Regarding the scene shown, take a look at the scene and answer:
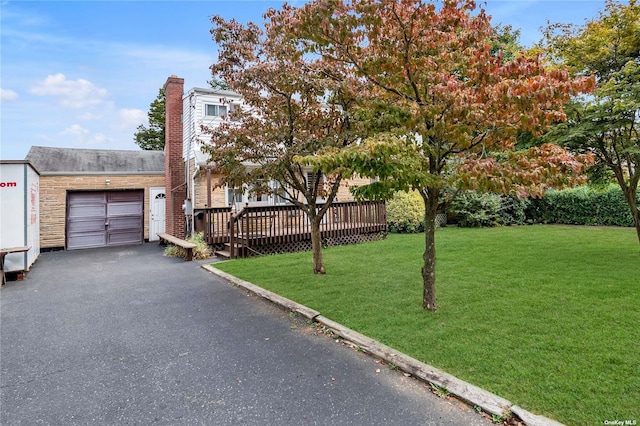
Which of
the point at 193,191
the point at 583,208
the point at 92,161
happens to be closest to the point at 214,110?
the point at 193,191

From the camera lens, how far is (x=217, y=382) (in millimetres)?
3195

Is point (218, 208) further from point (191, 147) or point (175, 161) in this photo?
point (175, 161)

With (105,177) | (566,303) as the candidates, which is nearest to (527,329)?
(566,303)

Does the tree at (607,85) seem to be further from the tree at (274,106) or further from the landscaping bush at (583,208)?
the landscaping bush at (583,208)

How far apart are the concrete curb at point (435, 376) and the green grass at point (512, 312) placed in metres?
0.09

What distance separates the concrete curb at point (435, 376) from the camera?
2.47 m

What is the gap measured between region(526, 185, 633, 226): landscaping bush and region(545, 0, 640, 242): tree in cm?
691

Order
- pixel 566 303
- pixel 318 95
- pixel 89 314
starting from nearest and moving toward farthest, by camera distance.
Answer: pixel 566 303 → pixel 89 314 → pixel 318 95

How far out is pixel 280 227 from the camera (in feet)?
38.0

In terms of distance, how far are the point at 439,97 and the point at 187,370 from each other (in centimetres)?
405

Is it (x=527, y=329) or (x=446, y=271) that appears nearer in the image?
(x=527, y=329)

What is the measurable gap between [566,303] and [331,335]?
329cm

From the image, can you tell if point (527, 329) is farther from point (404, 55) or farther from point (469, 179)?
point (404, 55)

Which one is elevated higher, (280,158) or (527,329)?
(280,158)
